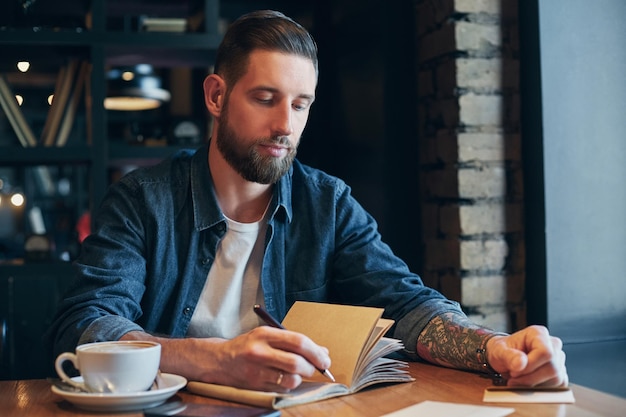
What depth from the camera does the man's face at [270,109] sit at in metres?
1.53

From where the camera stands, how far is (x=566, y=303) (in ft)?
7.29

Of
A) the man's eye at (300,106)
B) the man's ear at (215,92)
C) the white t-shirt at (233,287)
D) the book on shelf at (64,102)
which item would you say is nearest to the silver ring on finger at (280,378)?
the white t-shirt at (233,287)

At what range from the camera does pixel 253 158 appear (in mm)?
1575

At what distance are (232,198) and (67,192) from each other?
5.50 metres

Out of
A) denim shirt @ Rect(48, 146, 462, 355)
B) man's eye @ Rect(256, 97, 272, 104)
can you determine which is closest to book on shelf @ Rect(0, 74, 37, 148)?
denim shirt @ Rect(48, 146, 462, 355)

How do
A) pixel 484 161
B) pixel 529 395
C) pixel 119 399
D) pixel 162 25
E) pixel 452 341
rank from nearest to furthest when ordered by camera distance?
pixel 119 399 < pixel 529 395 < pixel 452 341 < pixel 484 161 < pixel 162 25

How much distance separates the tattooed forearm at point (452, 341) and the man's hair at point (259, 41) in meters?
0.59

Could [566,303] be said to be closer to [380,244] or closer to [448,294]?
[448,294]

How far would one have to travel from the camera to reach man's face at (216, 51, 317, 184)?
1.53 m

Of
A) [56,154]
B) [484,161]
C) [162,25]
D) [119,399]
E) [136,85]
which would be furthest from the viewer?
[136,85]

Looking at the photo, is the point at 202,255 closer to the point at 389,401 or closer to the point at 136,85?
the point at 389,401

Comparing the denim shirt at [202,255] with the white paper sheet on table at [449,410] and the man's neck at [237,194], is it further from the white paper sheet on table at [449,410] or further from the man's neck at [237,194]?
the white paper sheet on table at [449,410]

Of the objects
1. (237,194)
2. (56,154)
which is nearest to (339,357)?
(237,194)

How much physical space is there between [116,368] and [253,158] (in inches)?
24.4
